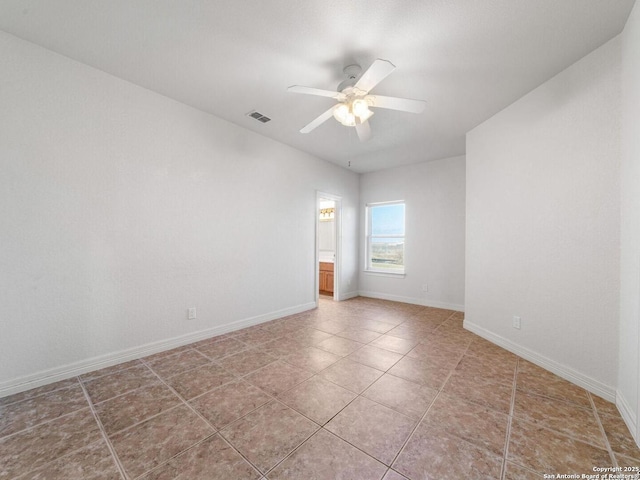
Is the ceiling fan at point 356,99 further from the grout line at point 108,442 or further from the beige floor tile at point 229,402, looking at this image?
the grout line at point 108,442

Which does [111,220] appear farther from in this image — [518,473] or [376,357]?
[518,473]

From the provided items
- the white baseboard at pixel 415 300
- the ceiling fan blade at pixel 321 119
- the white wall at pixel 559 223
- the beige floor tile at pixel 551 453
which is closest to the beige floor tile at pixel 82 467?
the beige floor tile at pixel 551 453

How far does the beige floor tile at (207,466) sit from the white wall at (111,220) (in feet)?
5.23

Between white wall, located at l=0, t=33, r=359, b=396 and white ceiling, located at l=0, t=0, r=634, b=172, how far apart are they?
351 mm

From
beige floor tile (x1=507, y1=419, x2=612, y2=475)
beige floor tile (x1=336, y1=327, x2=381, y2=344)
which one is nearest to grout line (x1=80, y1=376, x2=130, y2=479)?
beige floor tile (x1=507, y1=419, x2=612, y2=475)

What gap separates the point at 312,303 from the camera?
4.68 metres

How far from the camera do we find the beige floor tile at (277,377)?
2.14 metres

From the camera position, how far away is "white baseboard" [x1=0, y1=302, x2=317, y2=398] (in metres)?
2.02

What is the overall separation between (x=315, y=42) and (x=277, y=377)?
2799 mm

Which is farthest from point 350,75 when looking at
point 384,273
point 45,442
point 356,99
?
point 384,273

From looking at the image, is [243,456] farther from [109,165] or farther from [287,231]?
[287,231]

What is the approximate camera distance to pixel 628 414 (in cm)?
170

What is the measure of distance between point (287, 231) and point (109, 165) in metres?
2.37

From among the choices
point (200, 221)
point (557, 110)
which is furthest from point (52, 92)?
point (557, 110)
